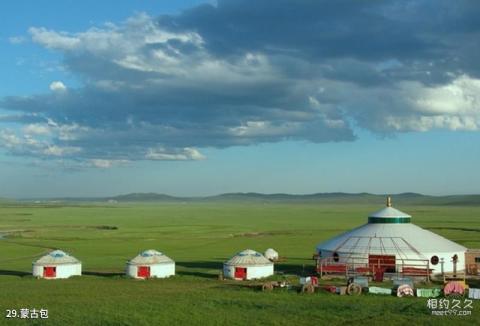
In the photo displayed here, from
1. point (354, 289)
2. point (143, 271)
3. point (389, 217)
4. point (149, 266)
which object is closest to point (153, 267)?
point (149, 266)

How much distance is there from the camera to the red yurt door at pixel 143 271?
47.4 metres

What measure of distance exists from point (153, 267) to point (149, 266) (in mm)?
319

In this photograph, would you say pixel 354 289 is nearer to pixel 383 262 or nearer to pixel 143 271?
pixel 383 262

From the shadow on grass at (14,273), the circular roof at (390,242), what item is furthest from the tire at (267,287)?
the shadow on grass at (14,273)

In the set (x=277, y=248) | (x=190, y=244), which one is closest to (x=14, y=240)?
(x=190, y=244)

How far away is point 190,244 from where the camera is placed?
84.4 m

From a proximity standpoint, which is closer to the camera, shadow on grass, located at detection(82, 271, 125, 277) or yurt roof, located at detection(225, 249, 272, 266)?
yurt roof, located at detection(225, 249, 272, 266)

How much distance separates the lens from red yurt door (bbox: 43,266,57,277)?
4803 centimetres

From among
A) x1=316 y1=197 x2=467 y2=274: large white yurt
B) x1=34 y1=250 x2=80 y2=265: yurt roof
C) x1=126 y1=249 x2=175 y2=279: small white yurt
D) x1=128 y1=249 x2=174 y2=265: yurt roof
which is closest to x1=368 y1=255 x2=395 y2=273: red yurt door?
x1=316 y1=197 x2=467 y2=274: large white yurt

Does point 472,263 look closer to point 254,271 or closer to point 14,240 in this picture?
point 254,271

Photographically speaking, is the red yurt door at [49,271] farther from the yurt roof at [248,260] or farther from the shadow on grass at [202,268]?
the yurt roof at [248,260]

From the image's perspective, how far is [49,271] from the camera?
4809 cm

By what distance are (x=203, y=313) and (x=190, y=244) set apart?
172 ft

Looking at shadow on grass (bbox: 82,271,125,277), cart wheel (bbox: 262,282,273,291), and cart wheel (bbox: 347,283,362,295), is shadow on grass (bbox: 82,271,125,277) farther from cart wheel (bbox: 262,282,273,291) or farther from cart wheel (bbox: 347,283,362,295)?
cart wheel (bbox: 347,283,362,295)
